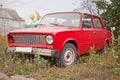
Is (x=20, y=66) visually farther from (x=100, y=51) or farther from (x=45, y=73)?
(x=100, y=51)

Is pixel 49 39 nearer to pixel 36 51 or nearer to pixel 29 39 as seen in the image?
pixel 36 51

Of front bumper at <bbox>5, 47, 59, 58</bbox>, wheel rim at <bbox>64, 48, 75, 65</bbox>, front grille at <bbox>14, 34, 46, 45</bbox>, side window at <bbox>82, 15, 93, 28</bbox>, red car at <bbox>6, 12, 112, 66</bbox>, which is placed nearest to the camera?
front bumper at <bbox>5, 47, 59, 58</bbox>

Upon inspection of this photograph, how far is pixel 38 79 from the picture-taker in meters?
5.38

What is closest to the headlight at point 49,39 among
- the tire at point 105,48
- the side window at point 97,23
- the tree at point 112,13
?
the side window at point 97,23

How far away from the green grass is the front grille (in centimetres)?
43

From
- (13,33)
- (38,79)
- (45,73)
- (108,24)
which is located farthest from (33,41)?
(108,24)

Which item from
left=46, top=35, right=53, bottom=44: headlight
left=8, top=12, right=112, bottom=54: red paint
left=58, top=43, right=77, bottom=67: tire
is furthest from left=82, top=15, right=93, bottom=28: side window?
left=46, top=35, right=53, bottom=44: headlight

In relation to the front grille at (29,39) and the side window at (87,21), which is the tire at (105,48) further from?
the front grille at (29,39)

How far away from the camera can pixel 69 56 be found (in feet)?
23.5

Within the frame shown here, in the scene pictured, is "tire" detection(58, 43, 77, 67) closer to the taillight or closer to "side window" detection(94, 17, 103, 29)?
the taillight

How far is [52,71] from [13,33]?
185 centimetres

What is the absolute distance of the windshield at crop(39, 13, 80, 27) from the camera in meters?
7.87

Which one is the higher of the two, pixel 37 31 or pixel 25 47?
pixel 37 31

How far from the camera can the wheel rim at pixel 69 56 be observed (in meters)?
7.00
